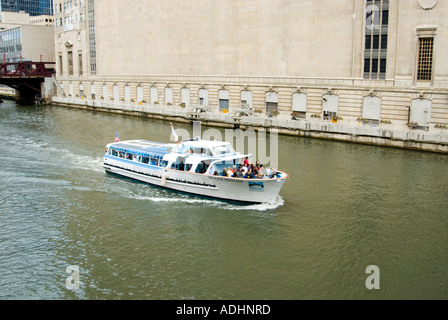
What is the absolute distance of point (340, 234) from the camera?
26469 mm

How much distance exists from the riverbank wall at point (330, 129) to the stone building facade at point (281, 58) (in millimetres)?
2657

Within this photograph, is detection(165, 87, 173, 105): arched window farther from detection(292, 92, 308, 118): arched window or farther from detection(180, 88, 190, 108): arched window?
detection(292, 92, 308, 118): arched window

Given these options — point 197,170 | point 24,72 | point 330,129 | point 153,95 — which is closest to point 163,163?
point 197,170

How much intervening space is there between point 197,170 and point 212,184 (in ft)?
5.97

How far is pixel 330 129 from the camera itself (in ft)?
181

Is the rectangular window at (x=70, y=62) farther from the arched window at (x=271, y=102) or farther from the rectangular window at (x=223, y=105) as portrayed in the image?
the arched window at (x=271, y=102)

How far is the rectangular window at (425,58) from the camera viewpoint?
174 feet

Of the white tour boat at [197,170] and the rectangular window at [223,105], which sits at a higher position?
the rectangular window at [223,105]

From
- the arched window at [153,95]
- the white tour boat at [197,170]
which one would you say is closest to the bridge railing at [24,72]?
the arched window at [153,95]

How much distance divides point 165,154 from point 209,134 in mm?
28035

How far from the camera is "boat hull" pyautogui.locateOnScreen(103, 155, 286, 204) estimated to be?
30859 millimetres

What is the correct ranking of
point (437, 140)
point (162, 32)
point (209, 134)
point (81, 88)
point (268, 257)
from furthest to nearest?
1. point (81, 88)
2. point (162, 32)
3. point (209, 134)
4. point (437, 140)
5. point (268, 257)
